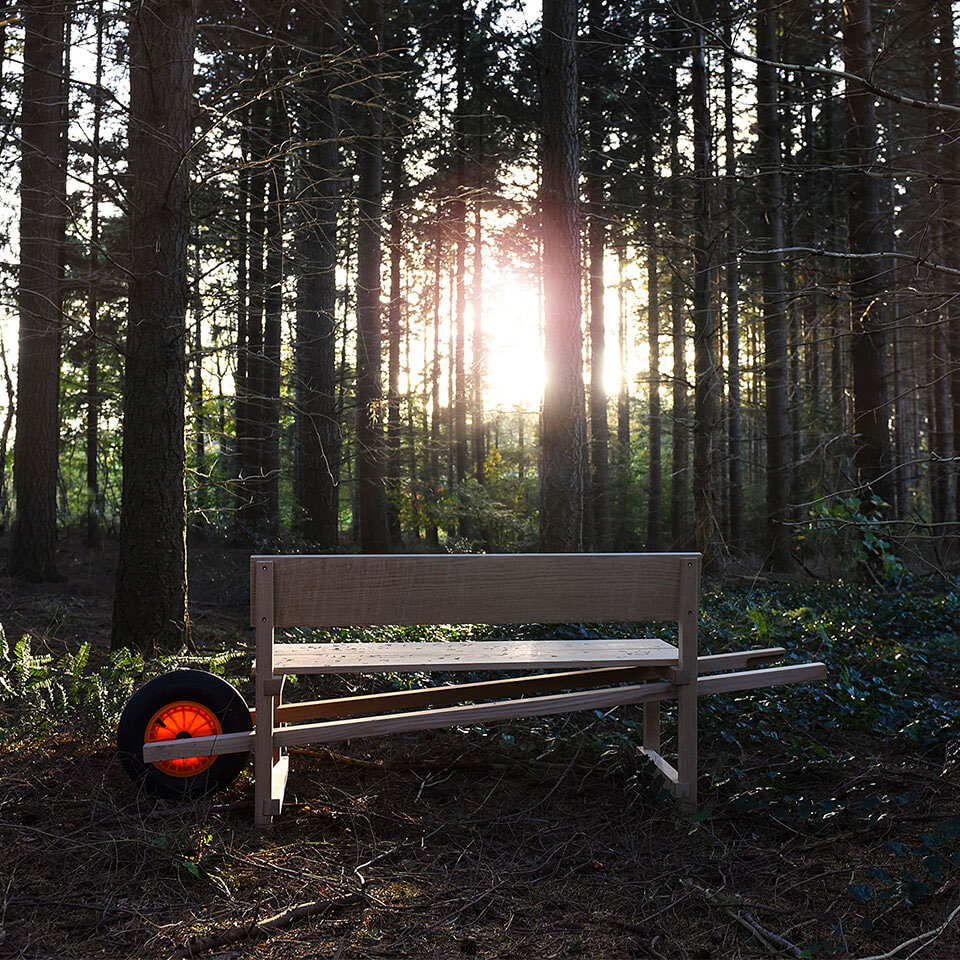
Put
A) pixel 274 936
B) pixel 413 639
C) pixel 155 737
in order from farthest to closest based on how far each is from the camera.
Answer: pixel 413 639
pixel 155 737
pixel 274 936

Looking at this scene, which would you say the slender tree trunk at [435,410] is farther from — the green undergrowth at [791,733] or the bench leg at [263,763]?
the bench leg at [263,763]

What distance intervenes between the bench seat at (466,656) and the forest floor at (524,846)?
1.88ft

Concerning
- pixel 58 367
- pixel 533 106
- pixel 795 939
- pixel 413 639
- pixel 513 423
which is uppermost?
pixel 533 106

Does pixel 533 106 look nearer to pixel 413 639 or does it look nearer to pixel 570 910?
pixel 413 639

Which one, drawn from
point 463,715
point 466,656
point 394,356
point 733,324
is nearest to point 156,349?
point 466,656

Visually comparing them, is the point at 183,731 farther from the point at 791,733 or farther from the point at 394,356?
the point at 394,356

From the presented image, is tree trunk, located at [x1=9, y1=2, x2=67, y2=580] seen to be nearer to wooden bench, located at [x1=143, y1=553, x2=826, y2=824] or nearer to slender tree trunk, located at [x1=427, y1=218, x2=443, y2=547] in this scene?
slender tree trunk, located at [x1=427, y1=218, x2=443, y2=547]

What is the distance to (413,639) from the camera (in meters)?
5.87

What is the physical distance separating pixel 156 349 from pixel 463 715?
13.1ft

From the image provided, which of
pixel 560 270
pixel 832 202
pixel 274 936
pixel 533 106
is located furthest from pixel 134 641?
pixel 832 202

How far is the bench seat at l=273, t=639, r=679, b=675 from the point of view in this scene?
3256 millimetres

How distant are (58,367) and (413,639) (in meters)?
8.70

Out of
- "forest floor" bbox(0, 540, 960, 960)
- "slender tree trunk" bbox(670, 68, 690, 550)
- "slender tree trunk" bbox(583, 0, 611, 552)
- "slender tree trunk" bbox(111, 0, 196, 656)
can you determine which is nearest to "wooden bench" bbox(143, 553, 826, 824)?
"forest floor" bbox(0, 540, 960, 960)

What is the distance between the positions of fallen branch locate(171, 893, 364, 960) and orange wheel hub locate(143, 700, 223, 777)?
3.00 ft
